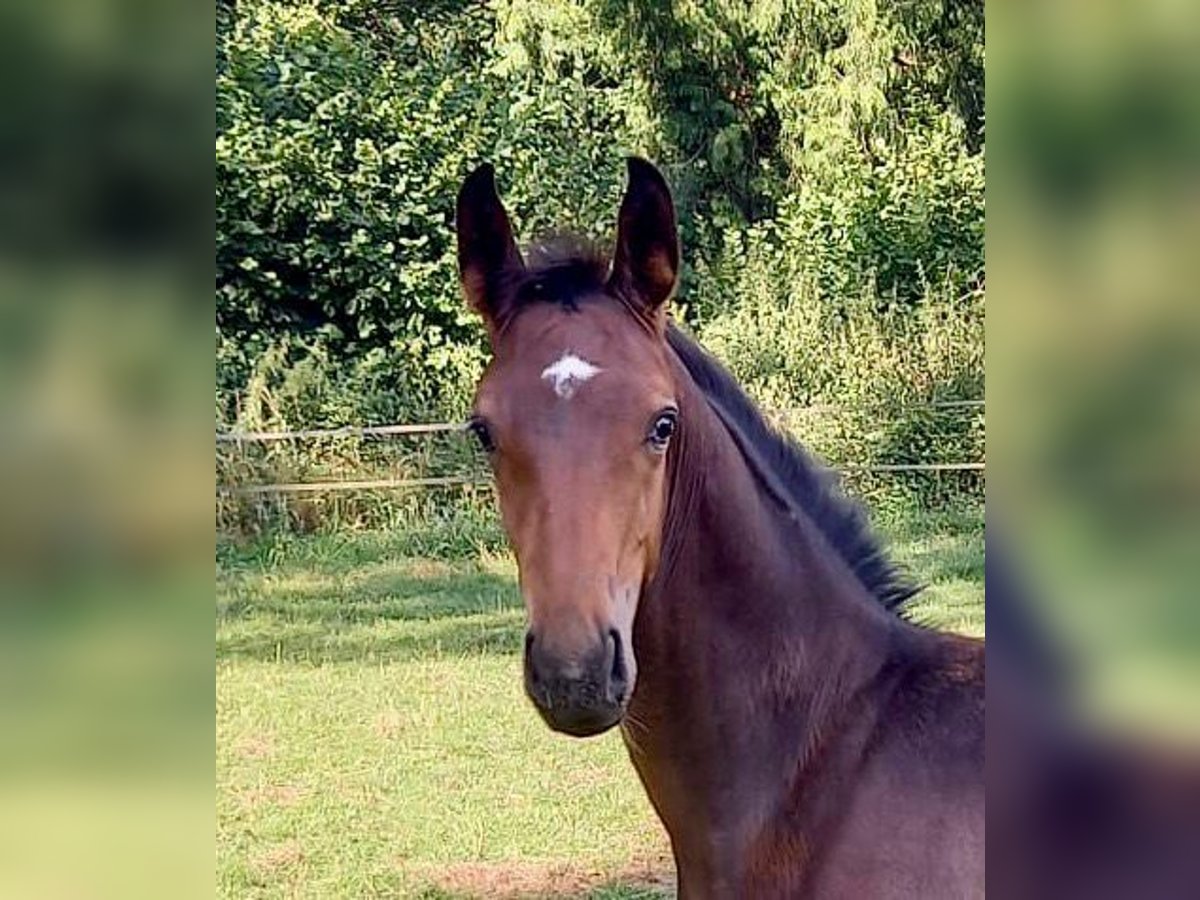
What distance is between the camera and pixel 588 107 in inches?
552

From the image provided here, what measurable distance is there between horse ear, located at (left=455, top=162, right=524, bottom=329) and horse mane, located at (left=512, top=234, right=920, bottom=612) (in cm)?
5

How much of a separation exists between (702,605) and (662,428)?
291 mm

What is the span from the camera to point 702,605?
2.10 m

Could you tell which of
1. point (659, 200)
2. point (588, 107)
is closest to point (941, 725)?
point (659, 200)

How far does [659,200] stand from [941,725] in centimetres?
92

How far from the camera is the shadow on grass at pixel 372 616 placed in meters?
7.51

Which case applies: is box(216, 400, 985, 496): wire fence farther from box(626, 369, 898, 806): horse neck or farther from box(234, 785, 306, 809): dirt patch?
box(626, 369, 898, 806): horse neck

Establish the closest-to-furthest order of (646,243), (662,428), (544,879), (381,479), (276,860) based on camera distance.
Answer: (662,428)
(646,243)
(544,879)
(276,860)
(381,479)

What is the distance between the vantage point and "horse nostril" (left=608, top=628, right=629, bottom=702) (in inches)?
72.3

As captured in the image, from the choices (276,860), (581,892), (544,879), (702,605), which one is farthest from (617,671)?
(276,860)
